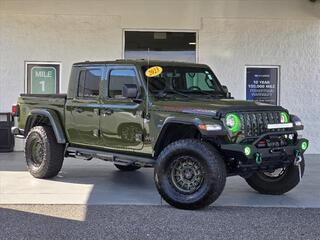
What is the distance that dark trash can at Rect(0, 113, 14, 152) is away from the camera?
1255cm

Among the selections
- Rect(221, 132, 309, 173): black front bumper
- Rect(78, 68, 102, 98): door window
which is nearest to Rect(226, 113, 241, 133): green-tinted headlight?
Rect(221, 132, 309, 173): black front bumper

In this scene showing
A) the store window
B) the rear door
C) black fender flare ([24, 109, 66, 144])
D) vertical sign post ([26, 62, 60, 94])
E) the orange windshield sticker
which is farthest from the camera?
the store window

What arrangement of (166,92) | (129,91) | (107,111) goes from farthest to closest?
(107,111), (166,92), (129,91)

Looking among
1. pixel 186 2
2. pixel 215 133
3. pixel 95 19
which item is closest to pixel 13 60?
pixel 95 19

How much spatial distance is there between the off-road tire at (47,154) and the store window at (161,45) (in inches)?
174

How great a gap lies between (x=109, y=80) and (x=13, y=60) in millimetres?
5279

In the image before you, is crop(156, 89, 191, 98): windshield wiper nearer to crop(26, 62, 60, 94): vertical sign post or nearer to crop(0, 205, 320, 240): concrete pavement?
crop(0, 205, 320, 240): concrete pavement

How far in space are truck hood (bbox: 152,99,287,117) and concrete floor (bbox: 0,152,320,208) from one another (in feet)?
4.22

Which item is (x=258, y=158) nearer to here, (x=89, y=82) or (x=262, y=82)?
(x=89, y=82)

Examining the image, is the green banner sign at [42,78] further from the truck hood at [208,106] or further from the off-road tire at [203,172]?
the off-road tire at [203,172]

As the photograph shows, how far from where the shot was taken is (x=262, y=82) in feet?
43.7

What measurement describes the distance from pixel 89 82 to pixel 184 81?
156cm

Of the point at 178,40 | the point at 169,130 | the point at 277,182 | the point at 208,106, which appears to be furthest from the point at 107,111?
the point at 178,40

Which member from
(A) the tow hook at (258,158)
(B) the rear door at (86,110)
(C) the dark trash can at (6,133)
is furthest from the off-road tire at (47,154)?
(A) the tow hook at (258,158)
